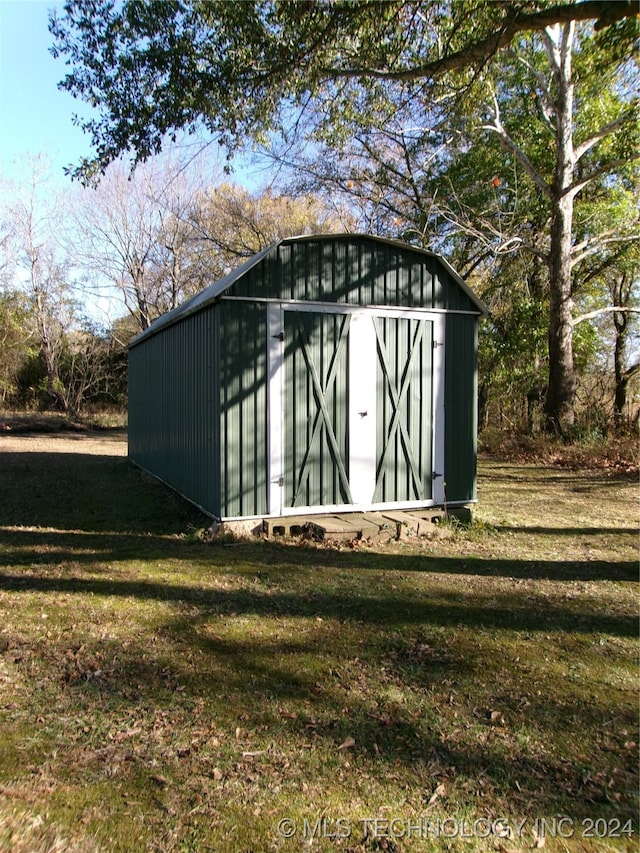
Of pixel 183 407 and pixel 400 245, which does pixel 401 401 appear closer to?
pixel 400 245

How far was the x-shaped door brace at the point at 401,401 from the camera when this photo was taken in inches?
293

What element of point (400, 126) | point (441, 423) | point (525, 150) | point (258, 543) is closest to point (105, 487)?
point (258, 543)

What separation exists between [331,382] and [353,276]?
129cm

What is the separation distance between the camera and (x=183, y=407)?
8.58 meters

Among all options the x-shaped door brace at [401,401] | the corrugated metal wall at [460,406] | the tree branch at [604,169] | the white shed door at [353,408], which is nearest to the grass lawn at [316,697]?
the white shed door at [353,408]

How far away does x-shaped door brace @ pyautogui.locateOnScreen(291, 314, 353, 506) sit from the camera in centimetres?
705

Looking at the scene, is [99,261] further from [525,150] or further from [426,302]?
[426,302]

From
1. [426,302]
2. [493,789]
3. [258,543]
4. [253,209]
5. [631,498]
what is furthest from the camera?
[253,209]

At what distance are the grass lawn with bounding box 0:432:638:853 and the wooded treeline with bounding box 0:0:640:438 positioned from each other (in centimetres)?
467

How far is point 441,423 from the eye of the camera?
25.6 feet

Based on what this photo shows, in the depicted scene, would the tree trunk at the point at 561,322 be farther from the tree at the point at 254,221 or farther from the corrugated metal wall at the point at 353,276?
the tree at the point at 254,221

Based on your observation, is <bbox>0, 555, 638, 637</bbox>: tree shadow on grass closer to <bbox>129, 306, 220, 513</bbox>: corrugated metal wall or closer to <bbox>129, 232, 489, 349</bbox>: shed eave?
<bbox>129, 306, 220, 513</bbox>: corrugated metal wall

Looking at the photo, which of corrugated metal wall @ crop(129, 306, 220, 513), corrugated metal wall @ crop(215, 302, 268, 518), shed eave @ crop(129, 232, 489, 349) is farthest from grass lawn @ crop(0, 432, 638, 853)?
shed eave @ crop(129, 232, 489, 349)

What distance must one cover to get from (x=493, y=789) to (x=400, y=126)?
16.8m
